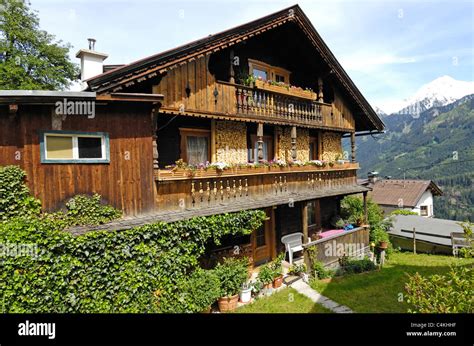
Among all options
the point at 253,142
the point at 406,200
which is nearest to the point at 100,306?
the point at 253,142

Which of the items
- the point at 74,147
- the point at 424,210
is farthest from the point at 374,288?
the point at 424,210

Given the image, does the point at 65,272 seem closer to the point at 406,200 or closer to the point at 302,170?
the point at 302,170

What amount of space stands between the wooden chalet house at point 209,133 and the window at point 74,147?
0.03 meters

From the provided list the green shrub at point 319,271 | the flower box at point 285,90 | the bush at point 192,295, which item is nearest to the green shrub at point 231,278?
the bush at point 192,295

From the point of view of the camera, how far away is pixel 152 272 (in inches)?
294

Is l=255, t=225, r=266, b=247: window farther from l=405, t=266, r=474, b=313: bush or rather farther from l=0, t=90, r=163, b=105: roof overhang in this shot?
l=0, t=90, r=163, b=105: roof overhang

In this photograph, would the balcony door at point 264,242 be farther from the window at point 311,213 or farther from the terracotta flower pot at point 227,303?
the terracotta flower pot at point 227,303

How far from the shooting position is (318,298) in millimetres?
9469

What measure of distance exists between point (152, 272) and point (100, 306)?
1.42 meters

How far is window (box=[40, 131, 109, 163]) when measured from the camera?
7043mm

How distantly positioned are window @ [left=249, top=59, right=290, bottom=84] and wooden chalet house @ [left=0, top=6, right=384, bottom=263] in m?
0.07

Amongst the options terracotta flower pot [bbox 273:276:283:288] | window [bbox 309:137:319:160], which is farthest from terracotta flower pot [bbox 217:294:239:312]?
window [bbox 309:137:319:160]

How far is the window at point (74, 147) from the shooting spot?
704 centimetres
